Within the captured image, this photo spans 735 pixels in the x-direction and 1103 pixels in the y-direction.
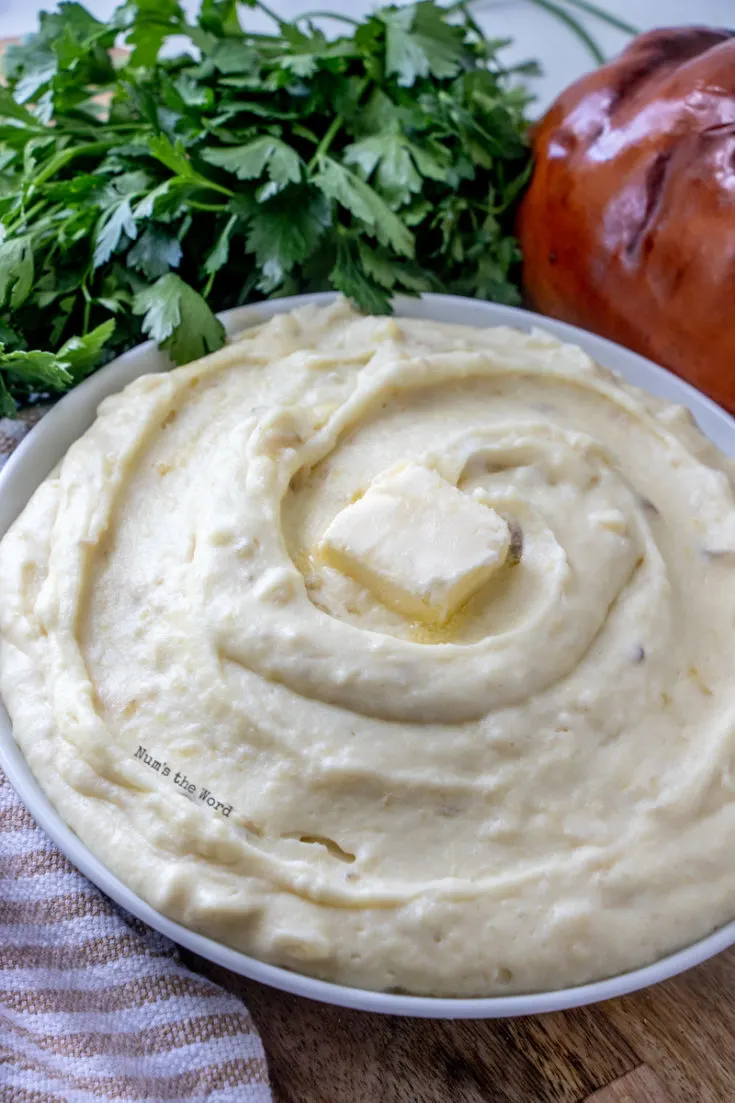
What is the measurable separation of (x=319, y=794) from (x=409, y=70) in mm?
2340

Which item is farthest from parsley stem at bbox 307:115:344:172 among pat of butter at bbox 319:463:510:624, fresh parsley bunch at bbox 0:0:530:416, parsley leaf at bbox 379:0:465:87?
pat of butter at bbox 319:463:510:624

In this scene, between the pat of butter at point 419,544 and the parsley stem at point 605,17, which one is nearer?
the pat of butter at point 419,544

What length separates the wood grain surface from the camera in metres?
2.13

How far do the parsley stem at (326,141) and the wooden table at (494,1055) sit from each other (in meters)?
2.22

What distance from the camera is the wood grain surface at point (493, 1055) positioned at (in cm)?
213

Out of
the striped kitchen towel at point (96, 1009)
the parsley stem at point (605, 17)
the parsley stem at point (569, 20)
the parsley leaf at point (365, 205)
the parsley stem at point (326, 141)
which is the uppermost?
the parsley stem at point (605, 17)

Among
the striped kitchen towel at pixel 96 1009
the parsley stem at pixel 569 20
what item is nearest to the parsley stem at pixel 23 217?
the striped kitchen towel at pixel 96 1009

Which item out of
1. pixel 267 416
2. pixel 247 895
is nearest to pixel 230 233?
pixel 267 416

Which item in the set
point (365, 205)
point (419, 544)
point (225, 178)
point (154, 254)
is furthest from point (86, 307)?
point (419, 544)

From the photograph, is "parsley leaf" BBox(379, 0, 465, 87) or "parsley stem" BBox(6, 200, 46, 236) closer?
"parsley stem" BBox(6, 200, 46, 236)

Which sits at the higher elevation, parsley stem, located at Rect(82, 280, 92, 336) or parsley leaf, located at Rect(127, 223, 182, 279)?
parsley leaf, located at Rect(127, 223, 182, 279)

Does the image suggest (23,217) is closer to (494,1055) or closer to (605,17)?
(494,1055)

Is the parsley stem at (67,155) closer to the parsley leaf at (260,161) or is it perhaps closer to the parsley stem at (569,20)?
the parsley leaf at (260,161)

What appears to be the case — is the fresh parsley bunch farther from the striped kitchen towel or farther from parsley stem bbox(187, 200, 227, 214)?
the striped kitchen towel
